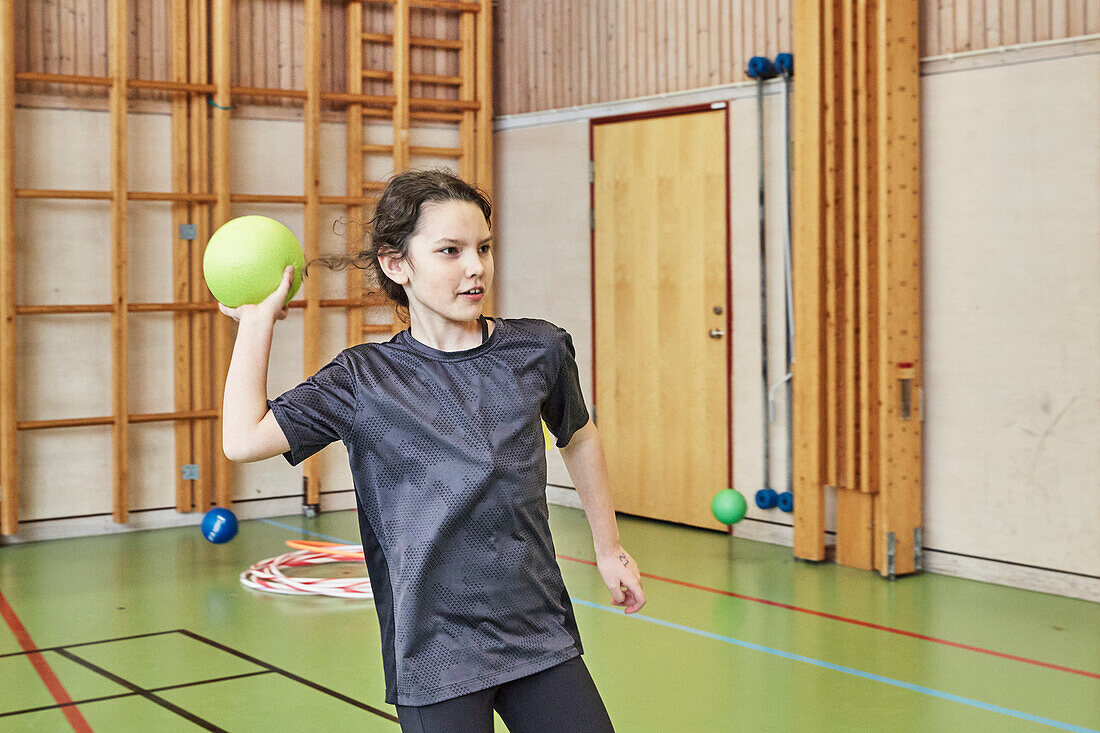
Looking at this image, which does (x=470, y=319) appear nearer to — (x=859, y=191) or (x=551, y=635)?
(x=551, y=635)

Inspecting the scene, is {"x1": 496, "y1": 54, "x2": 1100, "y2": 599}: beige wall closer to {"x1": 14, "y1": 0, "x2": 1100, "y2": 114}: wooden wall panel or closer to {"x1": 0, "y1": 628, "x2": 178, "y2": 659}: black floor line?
{"x1": 14, "y1": 0, "x2": 1100, "y2": 114}: wooden wall panel

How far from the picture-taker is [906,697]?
13.7ft

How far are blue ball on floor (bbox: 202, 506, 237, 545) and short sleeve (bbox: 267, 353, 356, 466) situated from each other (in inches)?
198

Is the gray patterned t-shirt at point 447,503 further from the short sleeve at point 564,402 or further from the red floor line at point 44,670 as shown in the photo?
the red floor line at point 44,670

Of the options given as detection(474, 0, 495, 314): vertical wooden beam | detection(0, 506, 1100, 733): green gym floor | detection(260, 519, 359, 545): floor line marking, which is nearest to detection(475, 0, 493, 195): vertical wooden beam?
detection(474, 0, 495, 314): vertical wooden beam

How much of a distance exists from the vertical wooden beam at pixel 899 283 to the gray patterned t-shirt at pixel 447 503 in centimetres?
417

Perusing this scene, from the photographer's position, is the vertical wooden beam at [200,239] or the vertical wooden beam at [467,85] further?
the vertical wooden beam at [467,85]

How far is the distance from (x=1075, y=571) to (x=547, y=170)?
13.8 feet

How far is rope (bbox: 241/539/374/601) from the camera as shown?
5762 millimetres

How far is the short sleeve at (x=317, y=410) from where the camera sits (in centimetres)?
189

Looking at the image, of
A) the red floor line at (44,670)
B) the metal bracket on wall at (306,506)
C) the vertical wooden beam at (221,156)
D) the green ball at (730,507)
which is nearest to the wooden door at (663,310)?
the green ball at (730,507)

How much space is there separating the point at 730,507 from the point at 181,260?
3.58m

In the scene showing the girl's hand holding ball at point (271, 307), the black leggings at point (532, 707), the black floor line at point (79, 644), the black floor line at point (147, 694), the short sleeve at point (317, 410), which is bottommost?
the black floor line at point (147, 694)

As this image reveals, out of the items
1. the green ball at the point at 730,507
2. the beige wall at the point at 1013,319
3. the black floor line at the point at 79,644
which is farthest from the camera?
the green ball at the point at 730,507
